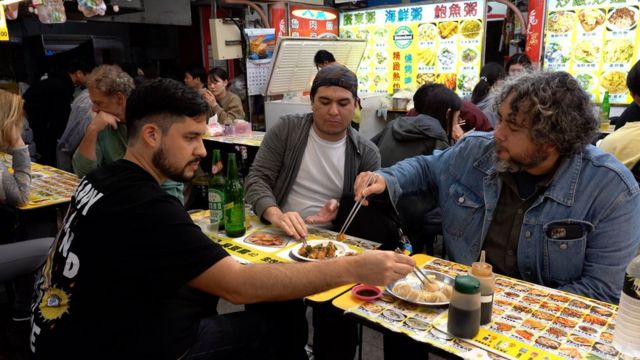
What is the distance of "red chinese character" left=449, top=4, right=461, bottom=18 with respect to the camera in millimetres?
6156

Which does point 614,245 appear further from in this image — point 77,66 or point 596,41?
point 77,66

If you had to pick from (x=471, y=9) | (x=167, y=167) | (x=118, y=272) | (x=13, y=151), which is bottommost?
(x=118, y=272)

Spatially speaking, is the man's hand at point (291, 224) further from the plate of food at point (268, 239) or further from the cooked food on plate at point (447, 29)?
the cooked food on plate at point (447, 29)

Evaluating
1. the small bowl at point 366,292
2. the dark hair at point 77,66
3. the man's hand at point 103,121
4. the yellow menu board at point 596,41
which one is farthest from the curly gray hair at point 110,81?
the yellow menu board at point 596,41

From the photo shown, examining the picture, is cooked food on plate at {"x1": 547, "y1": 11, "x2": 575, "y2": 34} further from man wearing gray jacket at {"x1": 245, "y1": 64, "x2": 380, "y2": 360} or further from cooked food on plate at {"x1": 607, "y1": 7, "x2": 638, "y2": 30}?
man wearing gray jacket at {"x1": 245, "y1": 64, "x2": 380, "y2": 360}

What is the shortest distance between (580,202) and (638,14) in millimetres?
4629

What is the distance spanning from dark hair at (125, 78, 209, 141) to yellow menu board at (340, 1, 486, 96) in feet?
18.2

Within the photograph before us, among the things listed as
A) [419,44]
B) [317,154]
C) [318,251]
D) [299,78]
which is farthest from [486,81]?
[318,251]

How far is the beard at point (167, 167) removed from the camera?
4.76 ft

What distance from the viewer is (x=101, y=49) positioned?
9.34m

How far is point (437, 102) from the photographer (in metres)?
→ 3.42

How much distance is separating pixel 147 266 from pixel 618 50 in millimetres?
5824

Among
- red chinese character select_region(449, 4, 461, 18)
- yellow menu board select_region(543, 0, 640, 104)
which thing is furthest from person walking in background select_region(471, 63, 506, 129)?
red chinese character select_region(449, 4, 461, 18)

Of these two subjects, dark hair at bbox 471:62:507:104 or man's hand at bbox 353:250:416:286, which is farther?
dark hair at bbox 471:62:507:104
